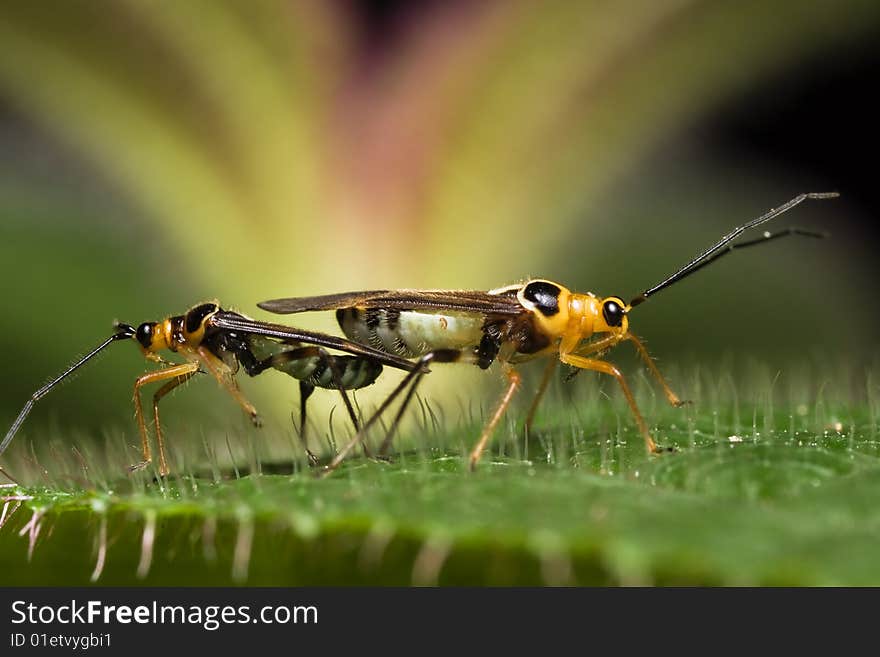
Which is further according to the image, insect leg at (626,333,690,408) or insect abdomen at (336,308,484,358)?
insect abdomen at (336,308,484,358)

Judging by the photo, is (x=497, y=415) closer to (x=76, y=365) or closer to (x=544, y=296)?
(x=544, y=296)

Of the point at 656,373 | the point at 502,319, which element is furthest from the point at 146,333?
the point at 656,373

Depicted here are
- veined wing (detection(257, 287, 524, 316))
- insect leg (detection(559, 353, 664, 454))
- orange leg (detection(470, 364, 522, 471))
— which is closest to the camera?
orange leg (detection(470, 364, 522, 471))

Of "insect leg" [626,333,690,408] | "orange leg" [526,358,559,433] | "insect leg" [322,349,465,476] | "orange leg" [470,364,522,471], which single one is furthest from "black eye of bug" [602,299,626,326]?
"insect leg" [322,349,465,476]

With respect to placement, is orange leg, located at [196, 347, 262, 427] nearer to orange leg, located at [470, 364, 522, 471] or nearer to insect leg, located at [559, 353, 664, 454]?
orange leg, located at [470, 364, 522, 471]

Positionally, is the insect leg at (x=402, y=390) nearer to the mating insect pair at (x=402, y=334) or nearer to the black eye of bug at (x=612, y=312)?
the mating insect pair at (x=402, y=334)

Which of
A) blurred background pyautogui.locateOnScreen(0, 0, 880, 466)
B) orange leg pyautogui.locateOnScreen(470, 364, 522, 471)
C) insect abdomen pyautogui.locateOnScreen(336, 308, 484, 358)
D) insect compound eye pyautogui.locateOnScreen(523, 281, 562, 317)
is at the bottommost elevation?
orange leg pyautogui.locateOnScreen(470, 364, 522, 471)

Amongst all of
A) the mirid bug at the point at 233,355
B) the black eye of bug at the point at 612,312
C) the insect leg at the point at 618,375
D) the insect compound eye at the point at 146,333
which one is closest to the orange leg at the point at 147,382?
the mirid bug at the point at 233,355

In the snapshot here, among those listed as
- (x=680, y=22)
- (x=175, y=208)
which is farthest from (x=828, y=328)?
(x=175, y=208)
